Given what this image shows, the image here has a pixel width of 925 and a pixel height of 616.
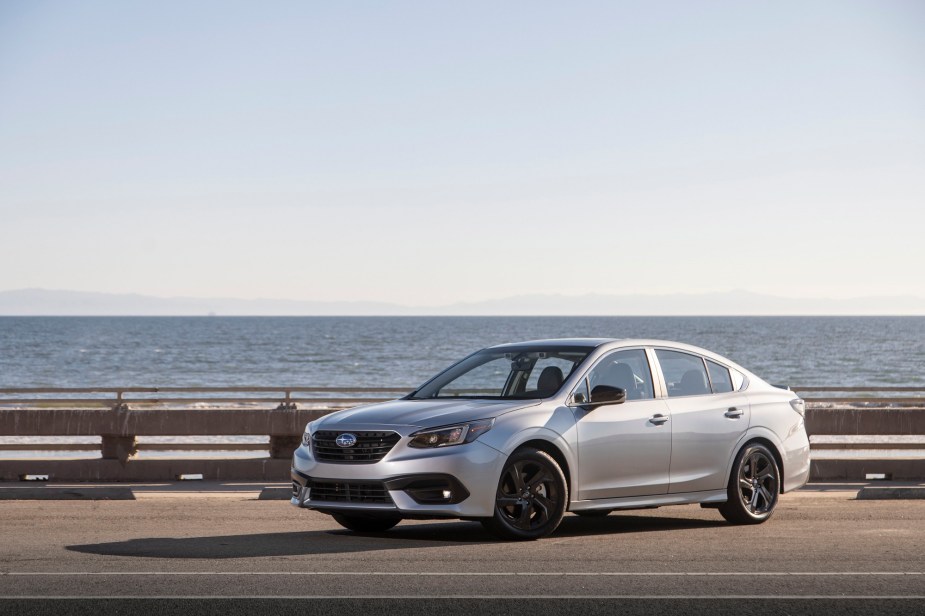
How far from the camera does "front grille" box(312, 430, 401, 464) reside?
9.94m

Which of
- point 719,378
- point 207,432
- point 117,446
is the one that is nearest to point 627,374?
point 719,378

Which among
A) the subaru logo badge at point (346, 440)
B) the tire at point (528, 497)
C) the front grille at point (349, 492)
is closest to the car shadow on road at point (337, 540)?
the tire at point (528, 497)

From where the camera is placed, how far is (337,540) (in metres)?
10.3

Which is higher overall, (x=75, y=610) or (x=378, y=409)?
(x=378, y=409)

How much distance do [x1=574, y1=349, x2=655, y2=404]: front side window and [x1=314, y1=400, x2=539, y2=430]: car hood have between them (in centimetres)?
84

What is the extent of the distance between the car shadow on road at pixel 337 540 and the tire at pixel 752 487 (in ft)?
0.89

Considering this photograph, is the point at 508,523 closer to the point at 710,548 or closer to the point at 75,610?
the point at 710,548

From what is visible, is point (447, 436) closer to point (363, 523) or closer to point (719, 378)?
point (363, 523)

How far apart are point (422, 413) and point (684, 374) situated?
2685mm

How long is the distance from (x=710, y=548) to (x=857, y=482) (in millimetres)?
6901

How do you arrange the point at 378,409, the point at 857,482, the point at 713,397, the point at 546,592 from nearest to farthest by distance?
1. the point at 546,592
2. the point at 378,409
3. the point at 713,397
4. the point at 857,482

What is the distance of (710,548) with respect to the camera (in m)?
9.82

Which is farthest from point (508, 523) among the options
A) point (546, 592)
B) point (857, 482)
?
point (857, 482)

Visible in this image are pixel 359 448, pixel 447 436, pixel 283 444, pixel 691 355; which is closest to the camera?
pixel 447 436
